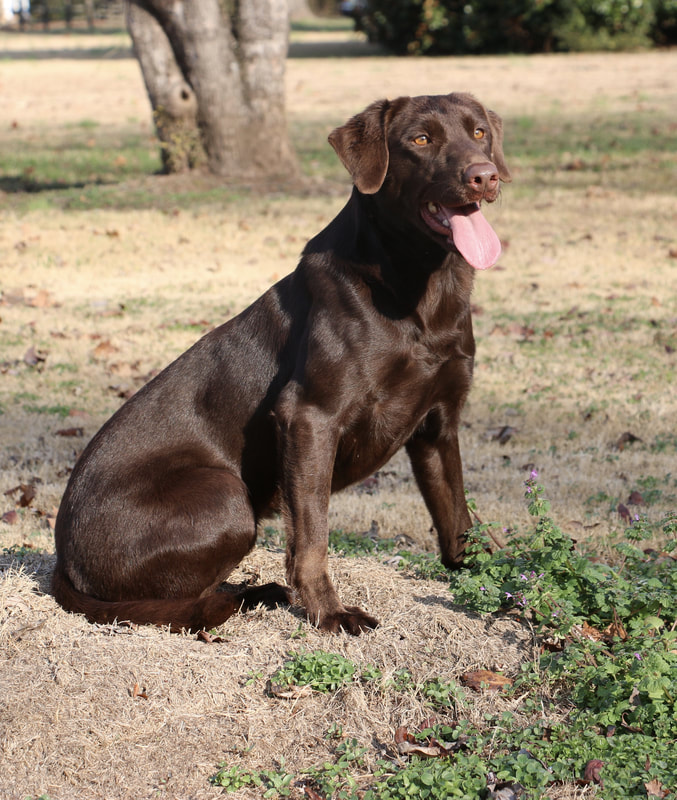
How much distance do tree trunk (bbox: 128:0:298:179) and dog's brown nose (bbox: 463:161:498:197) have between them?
29.7 ft

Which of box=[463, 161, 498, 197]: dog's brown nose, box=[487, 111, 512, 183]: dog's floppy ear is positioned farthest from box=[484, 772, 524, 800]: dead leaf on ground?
box=[487, 111, 512, 183]: dog's floppy ear

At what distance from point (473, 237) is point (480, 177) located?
0.72 ft

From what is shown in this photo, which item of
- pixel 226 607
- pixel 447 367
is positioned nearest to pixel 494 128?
pixel 447 367

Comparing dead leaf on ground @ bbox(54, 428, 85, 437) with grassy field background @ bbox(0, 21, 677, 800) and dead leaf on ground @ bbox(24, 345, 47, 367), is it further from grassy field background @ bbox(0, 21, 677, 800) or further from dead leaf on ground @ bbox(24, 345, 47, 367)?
dead leaf on ground @ bbox(24, 345, 47, 367)

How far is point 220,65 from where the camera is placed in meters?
12.2

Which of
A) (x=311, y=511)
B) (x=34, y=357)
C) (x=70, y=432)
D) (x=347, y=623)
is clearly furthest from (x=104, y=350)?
(x=347, y=623)

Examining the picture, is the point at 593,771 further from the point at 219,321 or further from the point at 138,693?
the point at 219,321

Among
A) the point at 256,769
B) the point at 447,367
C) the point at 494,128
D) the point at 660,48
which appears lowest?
the point at 660,48

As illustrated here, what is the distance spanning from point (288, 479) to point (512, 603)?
3.02ft

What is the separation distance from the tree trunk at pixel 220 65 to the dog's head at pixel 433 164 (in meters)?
8.54

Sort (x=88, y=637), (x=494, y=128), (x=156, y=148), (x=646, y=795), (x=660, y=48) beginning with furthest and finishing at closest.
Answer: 1. (x=660, y=48)
2. (x=156, y=148)
3. (x=494, y=128)
4. (x=88, y=637)
5. (x=646, y=795)

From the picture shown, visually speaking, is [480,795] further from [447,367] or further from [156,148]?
[156,148]

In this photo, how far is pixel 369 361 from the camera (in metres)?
3.76

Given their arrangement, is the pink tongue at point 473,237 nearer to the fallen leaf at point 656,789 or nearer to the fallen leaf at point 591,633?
the fallen leaf at point 591,633
